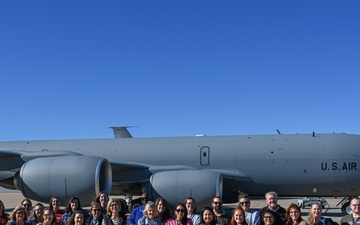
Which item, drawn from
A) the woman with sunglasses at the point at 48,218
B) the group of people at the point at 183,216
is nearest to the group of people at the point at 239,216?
the group of people at the point at 183,216

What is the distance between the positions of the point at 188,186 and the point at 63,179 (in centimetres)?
390

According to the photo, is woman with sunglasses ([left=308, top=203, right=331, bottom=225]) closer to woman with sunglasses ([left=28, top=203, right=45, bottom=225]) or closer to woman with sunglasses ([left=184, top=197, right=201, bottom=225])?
woman with sunglasses ([left=184, top=197, right=201, bottom=225])

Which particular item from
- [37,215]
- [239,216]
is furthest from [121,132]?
[239,216]

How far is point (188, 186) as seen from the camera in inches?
601

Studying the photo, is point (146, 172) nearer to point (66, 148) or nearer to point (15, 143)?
point (66, 148)

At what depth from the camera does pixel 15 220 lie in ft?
23.4

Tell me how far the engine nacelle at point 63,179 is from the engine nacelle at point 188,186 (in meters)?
2.05

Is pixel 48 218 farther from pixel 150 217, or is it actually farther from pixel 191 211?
pixel 191 211

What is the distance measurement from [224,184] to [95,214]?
1124 centimetres

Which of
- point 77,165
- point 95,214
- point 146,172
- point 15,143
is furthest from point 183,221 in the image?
point 15,143

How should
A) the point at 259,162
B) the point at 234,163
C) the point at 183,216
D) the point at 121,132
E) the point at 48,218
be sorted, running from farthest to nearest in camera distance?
the point at 121,132, the point at 234,163, the point at 259,162, the point at 48,218, the point at 183,216

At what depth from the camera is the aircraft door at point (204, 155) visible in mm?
18594

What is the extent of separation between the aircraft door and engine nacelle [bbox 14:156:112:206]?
16.2 feet

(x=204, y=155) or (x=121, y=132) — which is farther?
(x=121, y=132)
